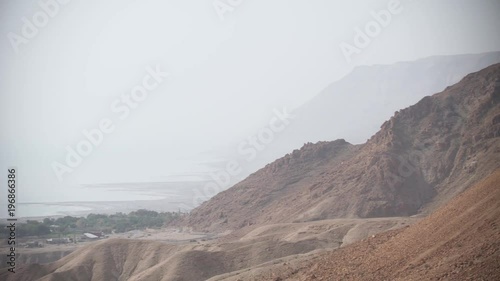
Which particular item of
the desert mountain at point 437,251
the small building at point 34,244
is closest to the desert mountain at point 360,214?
the desert mountain at point 437,251

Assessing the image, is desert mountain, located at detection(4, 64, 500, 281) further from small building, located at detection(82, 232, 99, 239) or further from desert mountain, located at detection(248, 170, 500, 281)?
small building, located at detection(82, 232, 99, 239)

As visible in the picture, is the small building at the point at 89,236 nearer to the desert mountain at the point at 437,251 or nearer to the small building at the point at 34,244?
the small building at the point at 34,244

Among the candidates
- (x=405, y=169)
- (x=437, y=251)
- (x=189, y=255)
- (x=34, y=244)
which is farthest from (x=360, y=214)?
(x=34, y=244)

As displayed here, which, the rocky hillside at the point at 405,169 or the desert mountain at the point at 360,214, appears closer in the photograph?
the desert mountain at the point at 360,214

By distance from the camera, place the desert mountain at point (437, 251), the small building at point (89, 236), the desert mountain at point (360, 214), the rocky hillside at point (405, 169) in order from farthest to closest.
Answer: the small building at point (89, 236) → the rocky hillside at point (405, 169) → the desert mountain at point (360, 214) → the desert mountain at point (437, 251)

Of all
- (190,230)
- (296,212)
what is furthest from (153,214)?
(296,212)

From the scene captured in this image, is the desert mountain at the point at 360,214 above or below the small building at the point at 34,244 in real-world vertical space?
below

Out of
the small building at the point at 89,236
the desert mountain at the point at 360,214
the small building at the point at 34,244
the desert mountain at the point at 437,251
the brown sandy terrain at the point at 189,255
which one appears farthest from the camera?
the small building at the point at 89,236
